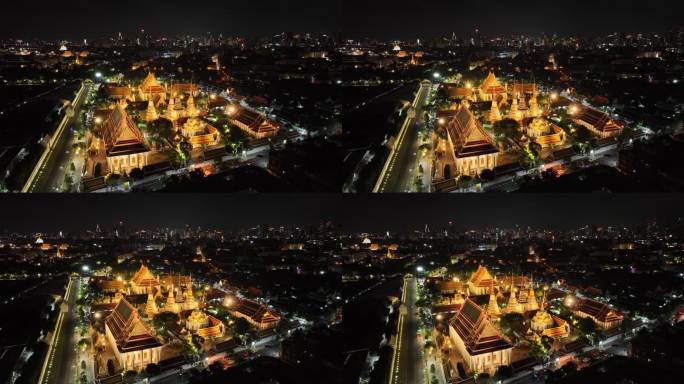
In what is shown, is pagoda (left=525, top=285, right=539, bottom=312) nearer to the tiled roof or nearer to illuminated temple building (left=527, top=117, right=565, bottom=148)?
the tiled roof

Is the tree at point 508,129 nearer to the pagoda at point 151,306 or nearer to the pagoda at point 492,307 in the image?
the pagoda at point 492,307

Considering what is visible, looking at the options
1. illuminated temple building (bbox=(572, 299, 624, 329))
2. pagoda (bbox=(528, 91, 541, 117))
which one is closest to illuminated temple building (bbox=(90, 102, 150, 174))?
pagoda (bbox=(528, 91, 541, 117))

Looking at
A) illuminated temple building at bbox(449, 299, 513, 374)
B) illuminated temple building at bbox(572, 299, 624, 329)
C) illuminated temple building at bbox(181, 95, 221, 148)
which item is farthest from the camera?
illuminated temple building at bbox(572, 299, 624, 329)

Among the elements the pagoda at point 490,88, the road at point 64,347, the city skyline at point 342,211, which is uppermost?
the pagoda at point 490,88

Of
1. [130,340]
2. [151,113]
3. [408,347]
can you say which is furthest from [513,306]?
[151,113]

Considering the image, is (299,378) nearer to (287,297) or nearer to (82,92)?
(287,297)

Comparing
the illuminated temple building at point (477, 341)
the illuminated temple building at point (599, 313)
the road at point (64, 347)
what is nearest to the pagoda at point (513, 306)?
the illuminated temple building at point (477, 341)

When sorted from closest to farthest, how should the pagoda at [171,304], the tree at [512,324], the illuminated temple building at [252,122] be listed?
the illuminated temple building at [252,122] < the pagoda at [171,304] < the tree at [512,324]

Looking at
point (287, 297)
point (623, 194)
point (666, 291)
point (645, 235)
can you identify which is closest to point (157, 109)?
point (287, 297)
